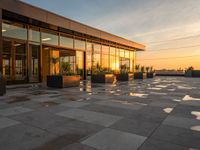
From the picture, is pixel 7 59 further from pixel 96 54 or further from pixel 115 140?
pixel 115 140

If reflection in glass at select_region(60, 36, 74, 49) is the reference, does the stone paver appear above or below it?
below

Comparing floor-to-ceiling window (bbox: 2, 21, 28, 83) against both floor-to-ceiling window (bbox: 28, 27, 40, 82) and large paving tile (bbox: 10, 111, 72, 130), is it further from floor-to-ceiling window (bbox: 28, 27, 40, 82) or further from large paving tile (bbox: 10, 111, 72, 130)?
large paving tile (bbox: 10, 111, 72, 130)

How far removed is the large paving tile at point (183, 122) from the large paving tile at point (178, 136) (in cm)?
22

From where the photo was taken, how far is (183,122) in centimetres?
354

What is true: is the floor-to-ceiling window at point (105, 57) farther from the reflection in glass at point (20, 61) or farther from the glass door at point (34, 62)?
the reflection in glass at point (20, 61)

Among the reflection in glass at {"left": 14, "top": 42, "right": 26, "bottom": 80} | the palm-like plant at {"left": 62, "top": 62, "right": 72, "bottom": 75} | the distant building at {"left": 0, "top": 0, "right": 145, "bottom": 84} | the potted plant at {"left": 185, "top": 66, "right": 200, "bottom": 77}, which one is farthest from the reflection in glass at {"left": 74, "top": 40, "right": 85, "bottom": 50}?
the potted plant at {"left": 185, "top": 66, "right": 200, "bottom": 77}

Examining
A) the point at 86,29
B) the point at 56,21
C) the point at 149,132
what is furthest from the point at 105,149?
the point at 86,29

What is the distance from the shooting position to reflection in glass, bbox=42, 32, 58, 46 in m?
13.8

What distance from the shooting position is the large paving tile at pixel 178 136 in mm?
2538

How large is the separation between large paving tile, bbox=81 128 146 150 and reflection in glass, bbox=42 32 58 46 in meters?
12.6

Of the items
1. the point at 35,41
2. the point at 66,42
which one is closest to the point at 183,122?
the point at 35,41

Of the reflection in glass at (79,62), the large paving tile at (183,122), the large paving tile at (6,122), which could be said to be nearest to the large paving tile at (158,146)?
the large paving tile at (183,122)

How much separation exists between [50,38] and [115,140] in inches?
532

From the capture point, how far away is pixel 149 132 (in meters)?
2.96
